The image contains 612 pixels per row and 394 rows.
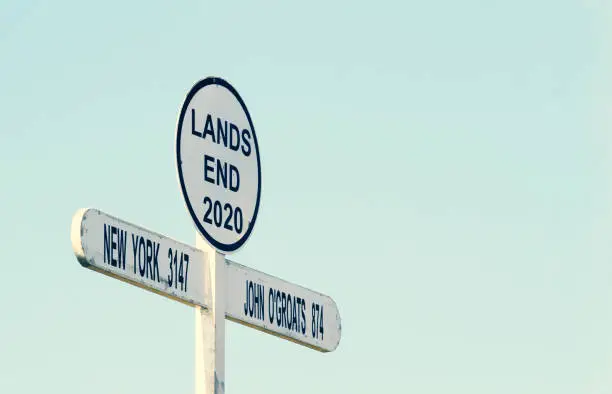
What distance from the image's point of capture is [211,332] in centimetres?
803

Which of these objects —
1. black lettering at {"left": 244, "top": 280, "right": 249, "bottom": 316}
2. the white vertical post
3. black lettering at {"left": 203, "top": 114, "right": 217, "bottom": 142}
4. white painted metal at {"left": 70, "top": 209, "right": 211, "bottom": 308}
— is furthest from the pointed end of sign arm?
black lettering at {"left": 244, "top": 280, "right": 249, "bottom": 316}

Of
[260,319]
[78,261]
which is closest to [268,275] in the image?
[260,319]

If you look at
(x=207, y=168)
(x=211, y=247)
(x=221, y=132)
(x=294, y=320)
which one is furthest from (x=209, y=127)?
(x=294, y=320)

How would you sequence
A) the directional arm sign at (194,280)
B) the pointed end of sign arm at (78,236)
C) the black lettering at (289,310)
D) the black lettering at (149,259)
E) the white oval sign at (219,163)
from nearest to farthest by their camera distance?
the pointed end of sign arm at (78,236) → the directional arm sign at (194,280) → the black lettering at (149,259) → the white oval sign at (219,163) → the black lettering at (289,310)

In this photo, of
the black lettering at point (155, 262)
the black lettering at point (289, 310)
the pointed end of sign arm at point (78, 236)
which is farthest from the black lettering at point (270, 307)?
the pointed end of sign arm at point (78, 236)

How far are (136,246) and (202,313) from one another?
0.55 metres

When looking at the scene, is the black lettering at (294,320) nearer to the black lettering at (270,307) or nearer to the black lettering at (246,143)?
the black lettering at (270,307)

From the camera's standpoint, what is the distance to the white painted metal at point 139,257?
746cm

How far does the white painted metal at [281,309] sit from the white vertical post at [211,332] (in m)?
0.09

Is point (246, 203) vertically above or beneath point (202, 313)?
above

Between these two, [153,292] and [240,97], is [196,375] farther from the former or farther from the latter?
[240,97]

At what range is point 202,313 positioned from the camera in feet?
26.6

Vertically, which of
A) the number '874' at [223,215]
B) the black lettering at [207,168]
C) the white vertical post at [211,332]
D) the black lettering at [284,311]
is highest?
the black lettering at [207,168]

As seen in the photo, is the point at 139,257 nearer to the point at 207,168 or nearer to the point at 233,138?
the point at 207,168
